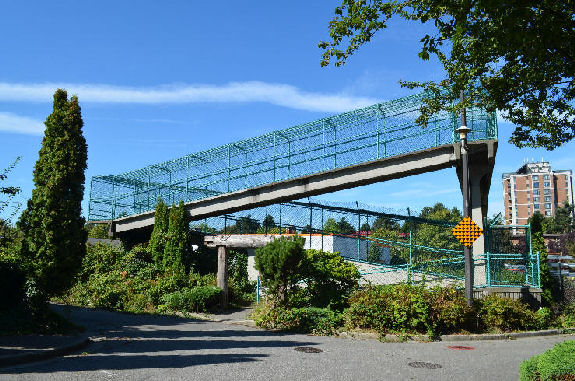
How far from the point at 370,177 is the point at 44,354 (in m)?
11.1

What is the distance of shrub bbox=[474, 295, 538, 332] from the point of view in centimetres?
1251

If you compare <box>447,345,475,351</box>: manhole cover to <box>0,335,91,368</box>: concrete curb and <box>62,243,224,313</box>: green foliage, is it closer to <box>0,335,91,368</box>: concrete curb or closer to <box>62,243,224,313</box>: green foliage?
<box>0,335,91,368</box>: concrete curb

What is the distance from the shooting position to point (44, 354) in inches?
337

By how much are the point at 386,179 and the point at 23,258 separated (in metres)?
11.2

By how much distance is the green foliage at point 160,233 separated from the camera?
68.5 ft

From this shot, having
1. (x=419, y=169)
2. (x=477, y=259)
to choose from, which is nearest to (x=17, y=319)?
(x=419, y=169)

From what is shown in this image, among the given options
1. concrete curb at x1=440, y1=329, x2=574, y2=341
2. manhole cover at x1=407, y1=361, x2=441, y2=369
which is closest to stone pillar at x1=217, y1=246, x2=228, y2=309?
concrete curb at x1=440, y1=329, x2=574, y2=341

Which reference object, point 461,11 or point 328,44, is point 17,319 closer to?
point 328,44

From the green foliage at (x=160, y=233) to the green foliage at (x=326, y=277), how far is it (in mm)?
9282

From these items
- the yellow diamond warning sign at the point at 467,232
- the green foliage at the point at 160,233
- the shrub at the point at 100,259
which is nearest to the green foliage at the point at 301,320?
the yellow diamond warning sign at the point at 467,232

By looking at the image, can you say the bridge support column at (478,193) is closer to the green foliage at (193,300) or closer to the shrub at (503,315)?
the shrub at (503,315)

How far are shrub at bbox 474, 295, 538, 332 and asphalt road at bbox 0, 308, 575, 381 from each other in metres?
0.90

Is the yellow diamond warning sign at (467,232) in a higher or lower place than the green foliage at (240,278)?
higher

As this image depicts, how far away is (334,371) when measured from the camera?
7.62 meters
